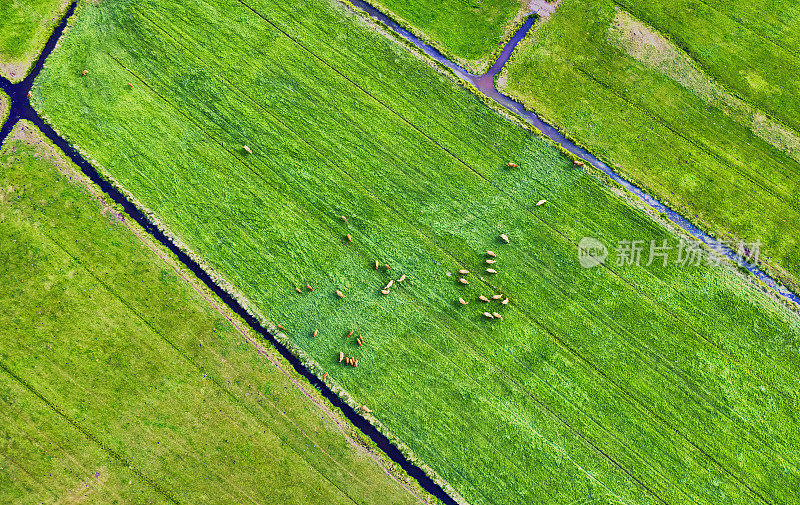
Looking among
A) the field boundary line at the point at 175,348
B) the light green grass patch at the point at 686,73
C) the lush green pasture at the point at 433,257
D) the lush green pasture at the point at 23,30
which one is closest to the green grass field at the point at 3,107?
the lush green pasture at the point at 23,30

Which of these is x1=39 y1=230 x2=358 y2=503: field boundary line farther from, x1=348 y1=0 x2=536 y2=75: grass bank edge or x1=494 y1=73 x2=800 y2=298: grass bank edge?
x1=494 y1=73 x2=800 y2=298: grass bank edge

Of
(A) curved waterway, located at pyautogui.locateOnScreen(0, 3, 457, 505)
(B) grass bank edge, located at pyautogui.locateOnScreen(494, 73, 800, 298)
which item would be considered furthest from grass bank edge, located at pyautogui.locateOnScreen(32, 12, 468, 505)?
(B) grass bank edge, located at pyautogui.locateOnScreen(494, 73, 800, 298)

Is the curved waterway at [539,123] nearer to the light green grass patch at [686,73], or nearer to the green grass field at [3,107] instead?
the light green grass patch at [686,73]

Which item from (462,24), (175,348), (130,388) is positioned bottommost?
(130,388)

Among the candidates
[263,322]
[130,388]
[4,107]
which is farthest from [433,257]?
[4,107]

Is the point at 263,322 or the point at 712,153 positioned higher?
the point at 712,153

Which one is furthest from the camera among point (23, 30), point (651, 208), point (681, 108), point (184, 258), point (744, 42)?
point (744, 42)

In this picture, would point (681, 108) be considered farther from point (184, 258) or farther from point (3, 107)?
point (3, 107)

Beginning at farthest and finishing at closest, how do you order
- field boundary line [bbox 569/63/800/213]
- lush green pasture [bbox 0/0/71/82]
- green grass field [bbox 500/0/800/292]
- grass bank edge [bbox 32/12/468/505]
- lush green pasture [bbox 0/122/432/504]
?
field boundary line [bbox 569/63/800/213] < green grass field [bbox 500/0/800/292] < lush green pasture [bbox 0/0/71/82] < grass bank edge [bbox 32/12/468/505] < lush green pasture [bbox 0/122/432/504]
